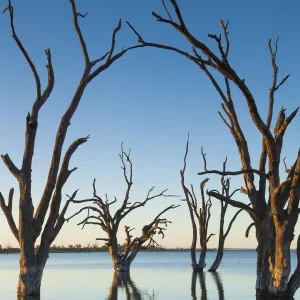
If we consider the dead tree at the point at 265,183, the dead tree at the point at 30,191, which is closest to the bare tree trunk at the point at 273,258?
the dead tree at the point at 265,183

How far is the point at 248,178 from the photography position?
14.8m

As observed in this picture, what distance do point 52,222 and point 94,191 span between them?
1499 cm

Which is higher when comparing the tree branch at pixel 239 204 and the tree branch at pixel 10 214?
the tree branch at pixel 239 204

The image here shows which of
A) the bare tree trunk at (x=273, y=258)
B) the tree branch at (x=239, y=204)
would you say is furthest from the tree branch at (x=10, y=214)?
the bare tree trunk at (x=273, y=258)

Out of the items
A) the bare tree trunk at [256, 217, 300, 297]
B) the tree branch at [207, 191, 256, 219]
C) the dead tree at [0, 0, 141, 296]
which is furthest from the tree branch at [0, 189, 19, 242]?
the bare tree trunk at [256, 217, 300, 297]

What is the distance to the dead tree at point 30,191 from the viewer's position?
46.0ft

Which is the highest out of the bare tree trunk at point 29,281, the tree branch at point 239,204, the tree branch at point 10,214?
the tree branch at point 239,204

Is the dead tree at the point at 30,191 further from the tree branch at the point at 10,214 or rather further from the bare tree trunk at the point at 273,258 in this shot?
the bare tree trunk at the point at 273,258

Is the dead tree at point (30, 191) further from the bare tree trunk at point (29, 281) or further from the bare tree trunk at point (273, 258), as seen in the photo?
the bare tree trunk at point (273, 258)

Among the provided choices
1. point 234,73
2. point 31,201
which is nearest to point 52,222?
point 31,201

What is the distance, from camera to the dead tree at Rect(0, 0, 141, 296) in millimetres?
14016

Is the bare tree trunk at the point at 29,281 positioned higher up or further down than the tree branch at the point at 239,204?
further down

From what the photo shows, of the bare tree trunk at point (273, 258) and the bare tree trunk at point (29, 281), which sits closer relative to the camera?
the bare tree trunk at point (273, 258)

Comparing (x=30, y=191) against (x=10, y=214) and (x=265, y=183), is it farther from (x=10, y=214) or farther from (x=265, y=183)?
(x=265, y=183)
